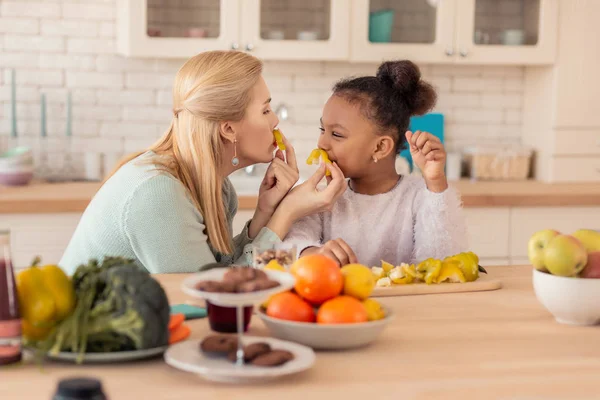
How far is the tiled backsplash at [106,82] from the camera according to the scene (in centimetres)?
426

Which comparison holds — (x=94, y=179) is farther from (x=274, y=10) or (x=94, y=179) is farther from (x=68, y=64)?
(x=274, y=10)

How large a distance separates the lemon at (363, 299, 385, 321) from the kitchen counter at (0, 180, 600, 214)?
7.32 ft

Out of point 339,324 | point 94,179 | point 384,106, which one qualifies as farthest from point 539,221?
point 339,324

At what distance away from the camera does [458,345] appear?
1.58 metres

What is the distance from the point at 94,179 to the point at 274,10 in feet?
3.95

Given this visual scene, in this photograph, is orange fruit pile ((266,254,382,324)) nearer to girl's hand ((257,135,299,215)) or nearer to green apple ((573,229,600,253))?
green apple ((573,229,600,253))

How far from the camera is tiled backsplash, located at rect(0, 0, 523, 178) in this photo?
14.0 feet

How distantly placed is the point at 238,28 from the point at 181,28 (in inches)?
10.5

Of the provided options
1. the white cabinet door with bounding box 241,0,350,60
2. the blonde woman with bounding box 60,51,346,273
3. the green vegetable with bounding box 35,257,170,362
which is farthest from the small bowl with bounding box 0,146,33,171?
the green vegetable with bounding box 35,257,170,362

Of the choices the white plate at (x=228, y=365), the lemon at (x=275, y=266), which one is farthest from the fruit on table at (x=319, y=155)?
the white plate at (x=228, y=365)

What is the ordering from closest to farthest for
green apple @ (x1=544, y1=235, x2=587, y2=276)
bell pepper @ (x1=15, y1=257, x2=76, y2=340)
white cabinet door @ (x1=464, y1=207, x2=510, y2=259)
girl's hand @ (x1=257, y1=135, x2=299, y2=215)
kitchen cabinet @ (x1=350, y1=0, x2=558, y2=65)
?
bell pepper @ (x1=15, y1=257, x2=76, y2=340) → green apple @ (x1=544, y1=235, x2=587, y2=276) → girl's hand @ (x1=257, y1=135, x2=299, y2=215) → white cabinet door @ (x1=464, y1=207, x2=510, y2=259) → kitchen cabinet @ (x1=350, y1=0, x2=558, y2=65)

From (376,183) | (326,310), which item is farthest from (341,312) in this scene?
(376,183)

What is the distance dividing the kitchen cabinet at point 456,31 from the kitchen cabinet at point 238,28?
14 cm

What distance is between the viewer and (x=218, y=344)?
4.59ft
